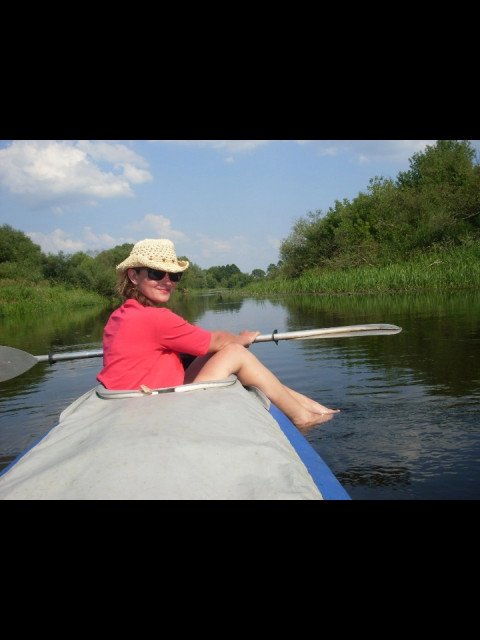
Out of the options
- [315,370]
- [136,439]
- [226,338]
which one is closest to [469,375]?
[315,370]

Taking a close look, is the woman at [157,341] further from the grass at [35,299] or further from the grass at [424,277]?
the grass at [35,299]

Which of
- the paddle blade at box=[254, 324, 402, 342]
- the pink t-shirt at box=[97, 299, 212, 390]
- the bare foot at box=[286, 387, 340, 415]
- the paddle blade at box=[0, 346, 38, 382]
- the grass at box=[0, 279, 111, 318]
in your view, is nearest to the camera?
the pink t-shirt at box=[97, 299, 212, 390]

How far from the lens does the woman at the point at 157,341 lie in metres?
2.91

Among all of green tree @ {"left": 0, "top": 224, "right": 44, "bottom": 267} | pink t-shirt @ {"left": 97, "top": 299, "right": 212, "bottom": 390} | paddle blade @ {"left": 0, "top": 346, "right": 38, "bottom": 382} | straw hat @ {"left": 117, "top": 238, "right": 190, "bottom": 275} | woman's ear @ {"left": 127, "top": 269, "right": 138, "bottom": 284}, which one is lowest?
paddle blade @ {"left": 0, "top": 346, "right": 38, "bottom": 382}

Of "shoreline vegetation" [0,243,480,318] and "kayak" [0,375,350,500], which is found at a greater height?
"shoreline vegetation" [0,243,480,318]

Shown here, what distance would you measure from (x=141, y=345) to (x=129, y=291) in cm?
46

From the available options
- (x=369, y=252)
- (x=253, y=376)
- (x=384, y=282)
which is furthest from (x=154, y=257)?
(x=369, y=252)

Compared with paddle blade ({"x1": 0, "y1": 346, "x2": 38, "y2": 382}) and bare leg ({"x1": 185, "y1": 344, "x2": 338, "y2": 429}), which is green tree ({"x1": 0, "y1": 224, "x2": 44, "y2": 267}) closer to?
paddle blade ({"x1": 0, "y1": 346, "x2": 38, "y2": 382})

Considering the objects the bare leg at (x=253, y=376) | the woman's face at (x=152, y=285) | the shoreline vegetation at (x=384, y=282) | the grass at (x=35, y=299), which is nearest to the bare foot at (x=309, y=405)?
the bare leg at (x=253, y=376)

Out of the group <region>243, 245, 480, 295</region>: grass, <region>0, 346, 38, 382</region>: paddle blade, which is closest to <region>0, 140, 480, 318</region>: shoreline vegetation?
<region>243, 245, 480, 295</region>: grass

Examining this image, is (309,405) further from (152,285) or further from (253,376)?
(152,285)

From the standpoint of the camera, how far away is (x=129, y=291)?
128 inches

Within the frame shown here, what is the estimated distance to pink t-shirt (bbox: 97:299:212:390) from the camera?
290 centimetres
